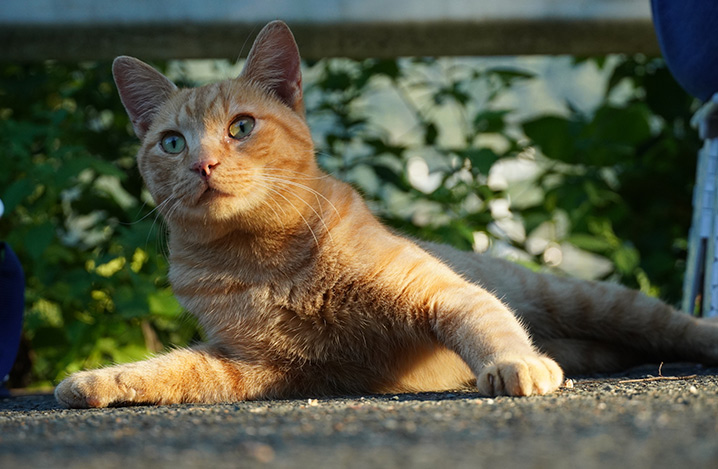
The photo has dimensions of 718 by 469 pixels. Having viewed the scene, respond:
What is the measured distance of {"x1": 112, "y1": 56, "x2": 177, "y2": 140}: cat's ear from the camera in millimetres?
2717

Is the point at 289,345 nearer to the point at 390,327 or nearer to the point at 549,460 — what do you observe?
the point at 390,327

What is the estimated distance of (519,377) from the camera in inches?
67.1

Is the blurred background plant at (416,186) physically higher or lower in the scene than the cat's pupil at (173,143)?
lower

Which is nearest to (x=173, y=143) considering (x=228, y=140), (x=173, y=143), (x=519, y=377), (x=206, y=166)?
(x=173, y=143)

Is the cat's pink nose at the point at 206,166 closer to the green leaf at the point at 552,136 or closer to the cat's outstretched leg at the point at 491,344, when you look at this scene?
the cat's outstretched leg at the point at 491,344

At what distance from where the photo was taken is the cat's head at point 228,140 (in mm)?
2246

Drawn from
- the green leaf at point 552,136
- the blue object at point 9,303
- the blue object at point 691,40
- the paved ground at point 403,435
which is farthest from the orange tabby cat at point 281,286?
the green leaf at point 552,136

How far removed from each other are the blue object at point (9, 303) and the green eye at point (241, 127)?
0.92 metres

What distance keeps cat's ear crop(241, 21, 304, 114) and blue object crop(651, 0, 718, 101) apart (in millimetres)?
1348

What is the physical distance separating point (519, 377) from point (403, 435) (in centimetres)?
58

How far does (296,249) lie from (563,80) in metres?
3.37

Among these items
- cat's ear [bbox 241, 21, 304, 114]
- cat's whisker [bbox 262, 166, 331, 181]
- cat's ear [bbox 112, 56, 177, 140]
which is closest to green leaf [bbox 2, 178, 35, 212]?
cat's ear [bbox 112, 56, 177, 140]

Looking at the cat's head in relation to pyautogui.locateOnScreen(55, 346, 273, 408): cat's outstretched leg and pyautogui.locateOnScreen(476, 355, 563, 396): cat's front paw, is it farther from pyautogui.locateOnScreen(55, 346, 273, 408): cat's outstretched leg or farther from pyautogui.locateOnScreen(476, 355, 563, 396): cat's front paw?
pyautogui.locateOnScreen(476, 355, 563, 396): cat's front paw

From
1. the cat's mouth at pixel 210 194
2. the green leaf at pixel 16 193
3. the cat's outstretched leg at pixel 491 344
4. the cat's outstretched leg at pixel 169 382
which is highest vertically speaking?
the cat's mouth at pixel 210 194
